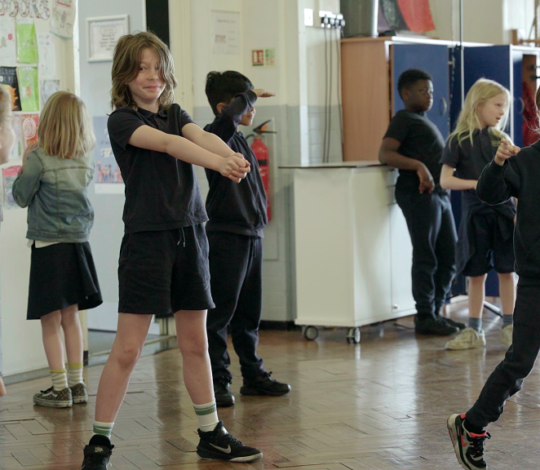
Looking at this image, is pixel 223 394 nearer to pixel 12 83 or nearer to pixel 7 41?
pixel 12 83

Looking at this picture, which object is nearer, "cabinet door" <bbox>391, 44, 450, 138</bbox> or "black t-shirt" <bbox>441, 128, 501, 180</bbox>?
"black t-shirt" <bbox>441, 128, 501, 180</bbox>

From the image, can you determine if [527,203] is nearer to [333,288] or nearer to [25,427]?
[25,427]

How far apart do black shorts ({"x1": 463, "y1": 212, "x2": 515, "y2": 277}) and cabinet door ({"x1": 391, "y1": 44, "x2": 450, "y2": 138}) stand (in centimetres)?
129

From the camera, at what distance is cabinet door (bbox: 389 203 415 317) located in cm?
545

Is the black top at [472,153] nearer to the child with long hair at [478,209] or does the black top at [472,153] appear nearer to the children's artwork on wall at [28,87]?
the child with long hair at [478,209]

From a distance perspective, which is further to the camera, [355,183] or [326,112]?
[326,112]

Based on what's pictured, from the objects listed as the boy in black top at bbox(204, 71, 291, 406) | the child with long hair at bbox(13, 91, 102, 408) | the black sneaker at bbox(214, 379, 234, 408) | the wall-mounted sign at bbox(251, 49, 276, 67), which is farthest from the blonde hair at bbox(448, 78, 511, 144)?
the child with long hair at bbox(13, 91, 102, 408)

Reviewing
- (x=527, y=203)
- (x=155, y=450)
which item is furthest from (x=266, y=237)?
(x=527, y=203)

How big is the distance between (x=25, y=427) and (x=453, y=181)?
8.48 feet

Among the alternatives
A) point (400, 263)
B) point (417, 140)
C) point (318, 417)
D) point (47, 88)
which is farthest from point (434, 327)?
point (47, 88)

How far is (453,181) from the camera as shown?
4.77m

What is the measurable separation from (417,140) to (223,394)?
7.55 feet

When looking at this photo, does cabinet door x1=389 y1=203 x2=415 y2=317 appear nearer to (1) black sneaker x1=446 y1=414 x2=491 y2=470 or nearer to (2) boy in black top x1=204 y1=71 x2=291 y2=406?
(2) boy in black top x1=204 y1=71 x2=291 y2=406

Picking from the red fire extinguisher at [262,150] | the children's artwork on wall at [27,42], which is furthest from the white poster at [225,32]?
the children's artwork on wall at [27,42]
